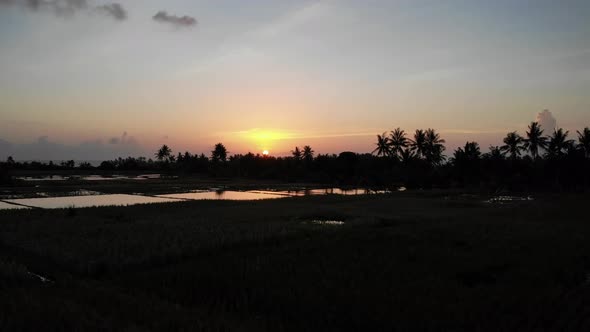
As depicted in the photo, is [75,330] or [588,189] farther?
[588,189]

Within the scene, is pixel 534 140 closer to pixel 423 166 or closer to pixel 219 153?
pixel 423 166

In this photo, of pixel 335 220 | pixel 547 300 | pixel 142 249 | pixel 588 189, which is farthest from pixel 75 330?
pixel 588 189

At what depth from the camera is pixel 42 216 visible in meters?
17.9

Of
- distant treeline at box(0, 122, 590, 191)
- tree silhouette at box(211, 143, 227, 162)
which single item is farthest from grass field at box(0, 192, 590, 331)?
tree silhouette at box(211, 143, 227, 162)

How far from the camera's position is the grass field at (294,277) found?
5734 millimetres

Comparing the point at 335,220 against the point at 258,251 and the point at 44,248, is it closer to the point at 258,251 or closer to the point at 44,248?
the point at 258,251

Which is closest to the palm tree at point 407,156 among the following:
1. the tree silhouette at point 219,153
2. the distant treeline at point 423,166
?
the distant treeline at point 423,166

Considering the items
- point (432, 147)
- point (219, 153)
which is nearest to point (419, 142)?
point (432, 147)

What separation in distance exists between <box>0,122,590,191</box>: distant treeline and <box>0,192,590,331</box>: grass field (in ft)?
91.8

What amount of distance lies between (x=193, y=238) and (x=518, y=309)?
883 centimetres

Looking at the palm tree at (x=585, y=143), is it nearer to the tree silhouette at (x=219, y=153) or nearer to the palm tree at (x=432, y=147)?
the palm tree at (x=432, y=147)

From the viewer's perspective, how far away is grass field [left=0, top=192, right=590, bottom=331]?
18.8 ft

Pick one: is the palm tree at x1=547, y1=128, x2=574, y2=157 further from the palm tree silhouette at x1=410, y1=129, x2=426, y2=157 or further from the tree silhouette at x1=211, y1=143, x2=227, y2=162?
the tree silhouette at x1=211, y1=143, x2=227, y2=162

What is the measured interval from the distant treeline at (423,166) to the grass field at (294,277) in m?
28.0
